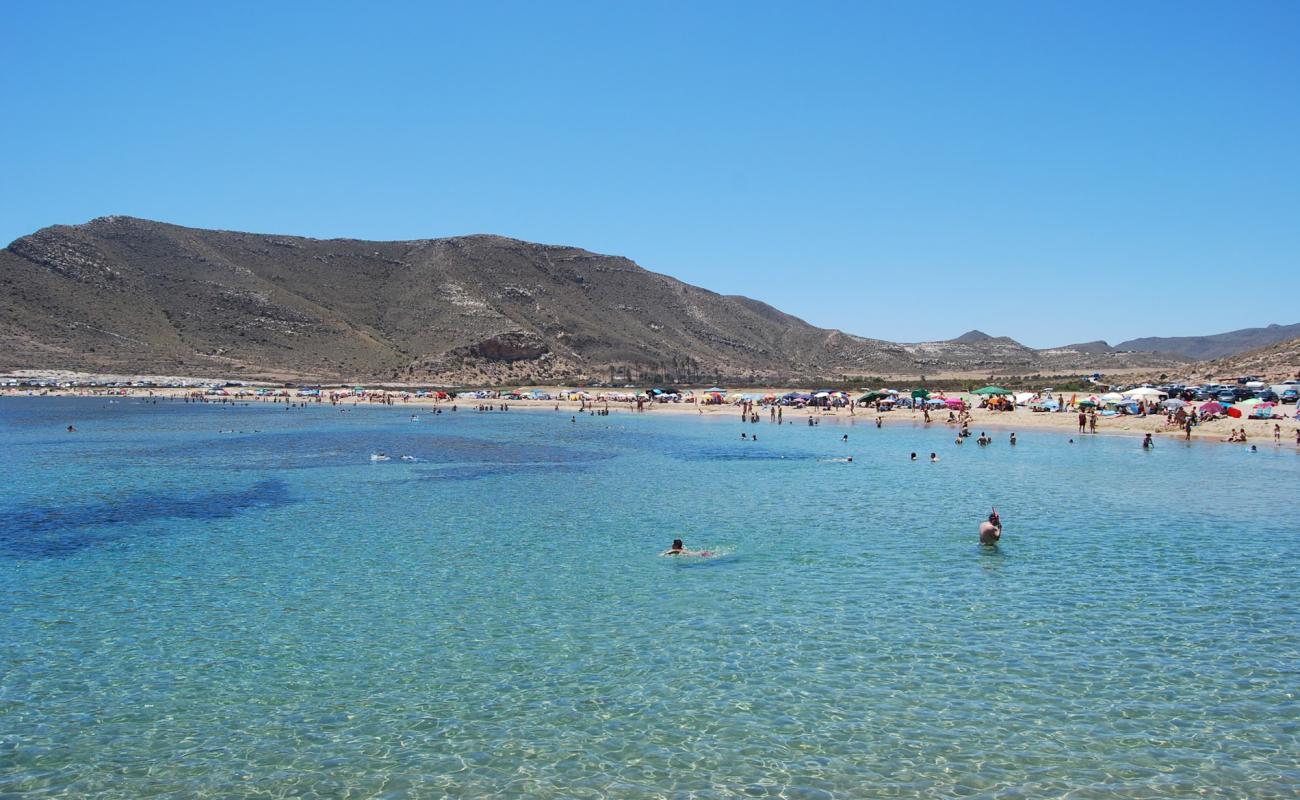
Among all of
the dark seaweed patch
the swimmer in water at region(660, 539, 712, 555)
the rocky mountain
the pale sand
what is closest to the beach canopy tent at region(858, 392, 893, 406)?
the pale sand

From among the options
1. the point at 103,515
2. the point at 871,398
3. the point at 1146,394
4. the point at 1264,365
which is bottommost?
the point at 103,515

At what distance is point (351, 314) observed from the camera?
137 meters

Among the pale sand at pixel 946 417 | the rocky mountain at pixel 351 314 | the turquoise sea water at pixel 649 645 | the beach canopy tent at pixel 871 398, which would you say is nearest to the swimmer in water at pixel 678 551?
the turquoise sea water at pixel 649 645

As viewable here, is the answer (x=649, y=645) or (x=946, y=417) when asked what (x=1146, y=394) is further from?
(x=649, y=645)

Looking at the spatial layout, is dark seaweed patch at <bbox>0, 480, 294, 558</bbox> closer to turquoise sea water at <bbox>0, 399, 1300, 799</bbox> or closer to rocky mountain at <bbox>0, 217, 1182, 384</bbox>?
turquoise sea water at <bbox>0, 399, 1300, 799</bbox>

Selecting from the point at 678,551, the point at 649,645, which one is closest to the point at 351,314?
the point at 678,551

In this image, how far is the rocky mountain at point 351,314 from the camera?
11612 centimetres

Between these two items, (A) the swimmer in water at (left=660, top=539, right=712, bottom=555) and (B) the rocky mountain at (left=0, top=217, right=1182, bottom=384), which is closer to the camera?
(A) the swimmer in water at (left=660, top=539, right=712, bottom=555)

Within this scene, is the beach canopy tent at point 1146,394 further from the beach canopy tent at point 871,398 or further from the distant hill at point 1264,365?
the beach canopy tent at point 871,398

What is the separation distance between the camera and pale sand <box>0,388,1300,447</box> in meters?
50.5

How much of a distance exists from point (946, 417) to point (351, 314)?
9621 centimetres

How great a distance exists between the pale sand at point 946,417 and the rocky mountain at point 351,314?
16.9 metres

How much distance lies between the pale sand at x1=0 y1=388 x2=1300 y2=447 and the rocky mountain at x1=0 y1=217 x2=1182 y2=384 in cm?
1686

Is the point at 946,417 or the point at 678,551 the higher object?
the point at 946,417
